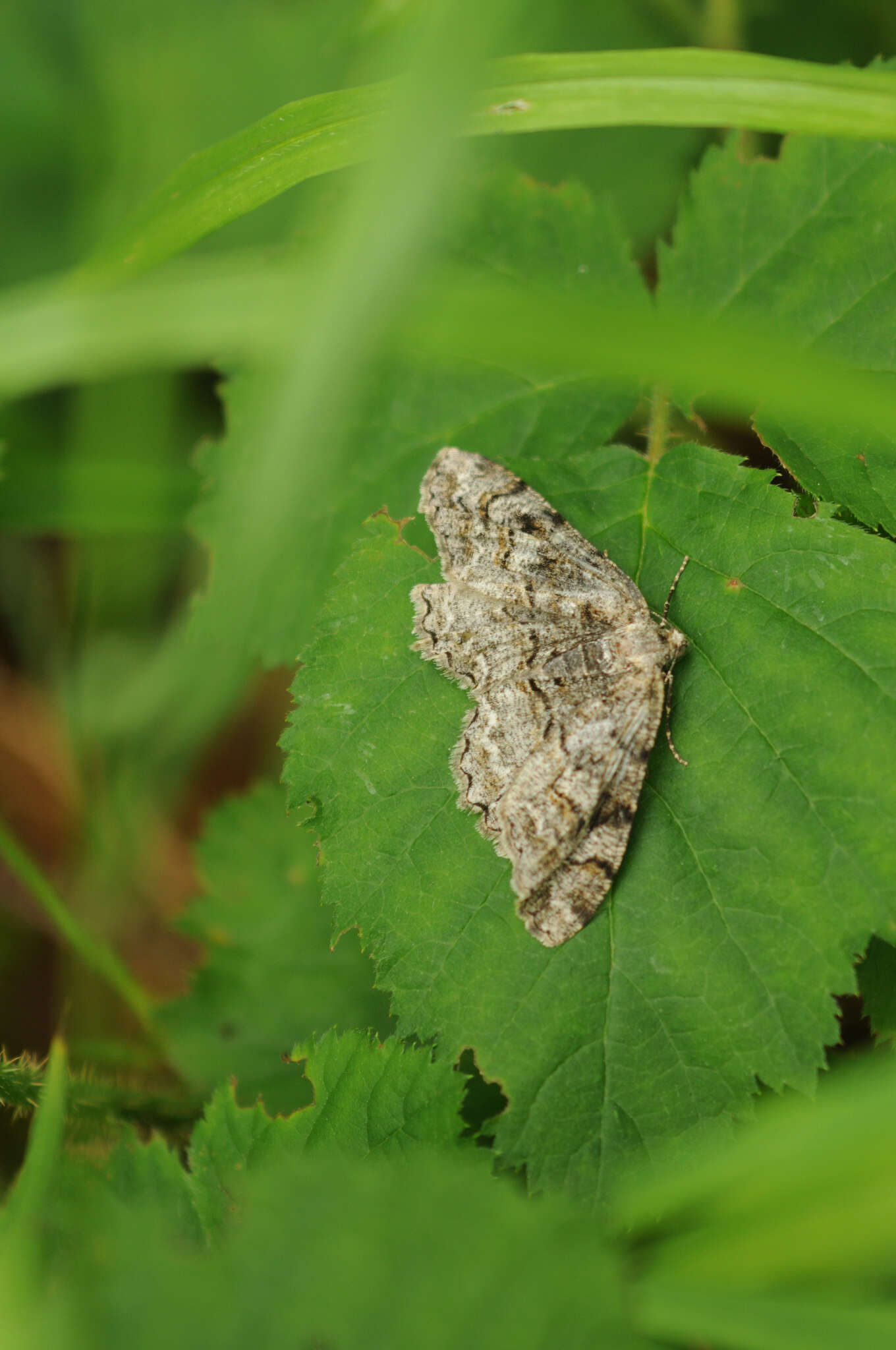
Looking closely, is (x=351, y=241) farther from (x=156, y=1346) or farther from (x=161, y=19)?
(x=161, y=19)

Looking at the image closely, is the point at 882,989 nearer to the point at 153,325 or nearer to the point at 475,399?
the point at 475,399

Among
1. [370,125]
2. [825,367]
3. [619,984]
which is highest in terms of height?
[370,125]

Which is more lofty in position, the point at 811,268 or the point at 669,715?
the point at 811,268

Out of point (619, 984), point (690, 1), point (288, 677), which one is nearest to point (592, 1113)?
point (619, 984)

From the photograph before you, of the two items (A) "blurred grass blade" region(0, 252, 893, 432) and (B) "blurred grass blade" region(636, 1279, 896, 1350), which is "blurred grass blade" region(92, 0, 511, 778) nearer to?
(A) "blurred grass blade" region(0, 252, 893, 432)

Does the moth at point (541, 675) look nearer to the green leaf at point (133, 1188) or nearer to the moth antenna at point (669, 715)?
the moth antenna at point (669, 715)

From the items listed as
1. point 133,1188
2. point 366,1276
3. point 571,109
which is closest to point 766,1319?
point 366,1276
